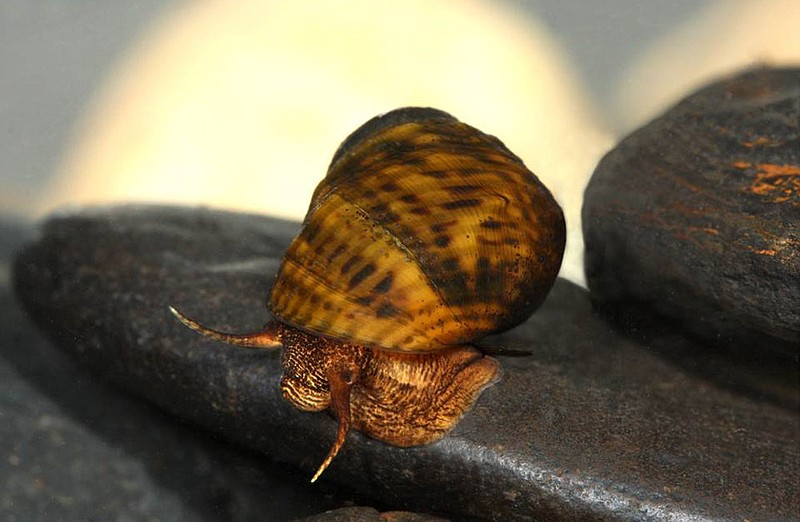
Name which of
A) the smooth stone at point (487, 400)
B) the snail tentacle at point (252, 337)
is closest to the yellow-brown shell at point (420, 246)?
the snail tentacle at point (252, 337)

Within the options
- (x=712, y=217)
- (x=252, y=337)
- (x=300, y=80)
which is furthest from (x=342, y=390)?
(x=300, y=80)

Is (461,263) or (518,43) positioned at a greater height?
(518,43)

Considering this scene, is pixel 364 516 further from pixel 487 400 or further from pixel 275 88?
pixel 275 88

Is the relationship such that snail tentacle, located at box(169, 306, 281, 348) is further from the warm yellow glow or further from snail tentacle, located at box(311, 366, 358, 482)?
the warm yellow glow

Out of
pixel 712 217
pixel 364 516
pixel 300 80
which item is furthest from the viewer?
pixel 300 80

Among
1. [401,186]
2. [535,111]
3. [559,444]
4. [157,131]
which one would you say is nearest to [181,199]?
[157,131]

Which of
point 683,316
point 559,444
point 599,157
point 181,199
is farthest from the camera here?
point 181,199

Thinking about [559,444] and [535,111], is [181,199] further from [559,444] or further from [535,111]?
[559,444]
